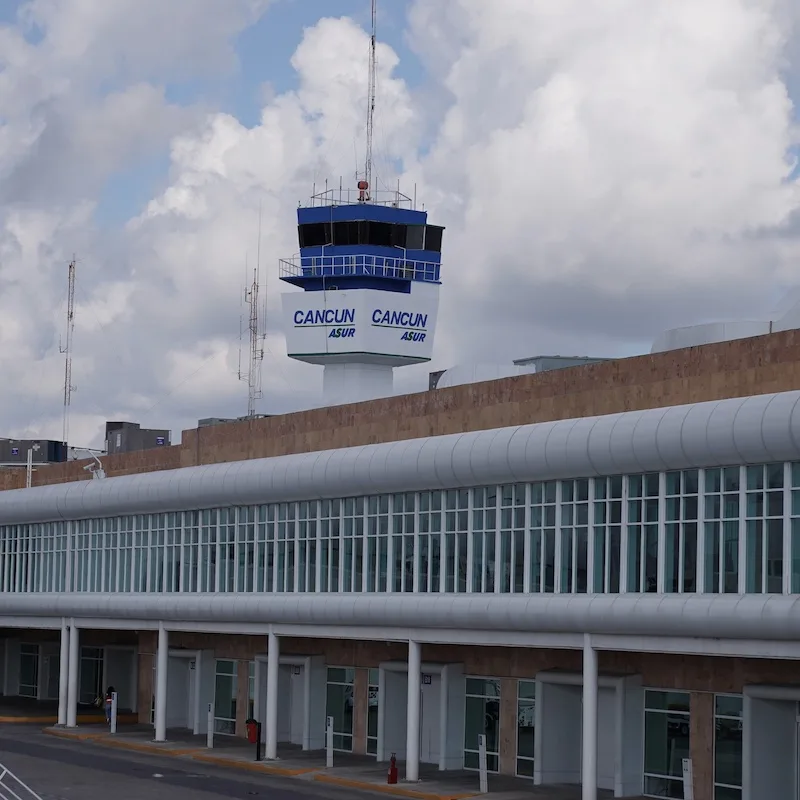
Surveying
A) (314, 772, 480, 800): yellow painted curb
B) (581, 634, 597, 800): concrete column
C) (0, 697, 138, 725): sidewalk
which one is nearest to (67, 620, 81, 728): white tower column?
(0, 697, 138, 725): sidewalk

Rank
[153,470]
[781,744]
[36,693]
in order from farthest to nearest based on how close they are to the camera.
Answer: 1. [36,693]
2. [153,470]
3. [781,744]

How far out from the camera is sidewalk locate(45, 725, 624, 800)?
125 feet

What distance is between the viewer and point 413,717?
40281mm

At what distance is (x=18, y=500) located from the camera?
62.6 metres

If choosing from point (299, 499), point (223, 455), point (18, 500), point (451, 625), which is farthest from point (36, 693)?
point (451, 625)

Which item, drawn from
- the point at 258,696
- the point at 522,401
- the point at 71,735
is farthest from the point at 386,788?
the point at 71,735

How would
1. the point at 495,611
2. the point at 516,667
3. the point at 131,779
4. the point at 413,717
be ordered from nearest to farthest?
1. the point at 495,611
2. the point at 413,717
3. the point at 131,779
4. the point at 516,667

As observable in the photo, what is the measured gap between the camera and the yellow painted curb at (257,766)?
142ft

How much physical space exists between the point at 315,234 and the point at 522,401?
86.0ft

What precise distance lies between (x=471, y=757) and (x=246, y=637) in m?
12.3

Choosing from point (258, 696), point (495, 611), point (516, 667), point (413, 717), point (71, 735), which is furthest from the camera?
point (71, 735)

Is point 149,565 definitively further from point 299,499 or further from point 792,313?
point 792,313

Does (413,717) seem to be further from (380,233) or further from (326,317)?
(380,233)

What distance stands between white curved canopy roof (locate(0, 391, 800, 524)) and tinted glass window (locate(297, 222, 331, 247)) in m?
14.3
